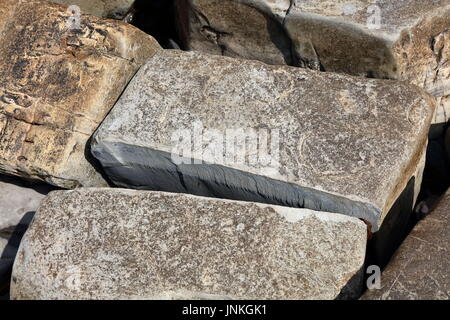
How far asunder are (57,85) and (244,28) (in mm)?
712

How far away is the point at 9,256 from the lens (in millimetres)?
2643

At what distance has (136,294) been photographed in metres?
2.03

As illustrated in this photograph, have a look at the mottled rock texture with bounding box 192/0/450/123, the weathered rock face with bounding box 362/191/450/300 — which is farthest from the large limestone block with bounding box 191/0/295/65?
the weathered rock face with bounding box 362/191/450/300

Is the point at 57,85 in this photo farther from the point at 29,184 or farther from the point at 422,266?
the point at 422,266

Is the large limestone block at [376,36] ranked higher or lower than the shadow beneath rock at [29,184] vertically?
higher

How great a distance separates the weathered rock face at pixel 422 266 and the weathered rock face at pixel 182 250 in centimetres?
11

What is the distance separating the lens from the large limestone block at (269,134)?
7.22ft

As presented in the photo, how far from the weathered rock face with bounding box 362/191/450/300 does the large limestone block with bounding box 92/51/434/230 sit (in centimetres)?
15

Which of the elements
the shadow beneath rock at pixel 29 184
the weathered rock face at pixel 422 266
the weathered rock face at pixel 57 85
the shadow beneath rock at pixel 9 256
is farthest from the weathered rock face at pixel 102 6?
the weathered rock face at pixel 422 266

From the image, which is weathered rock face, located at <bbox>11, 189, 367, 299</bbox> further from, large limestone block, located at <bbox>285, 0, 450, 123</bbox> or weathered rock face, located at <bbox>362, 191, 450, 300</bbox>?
large limestone block, located at <bbox>285, 0, 450, 123</bbox>

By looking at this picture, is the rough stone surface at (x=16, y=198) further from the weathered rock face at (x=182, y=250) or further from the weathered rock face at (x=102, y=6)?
the weathered rock face at (x=102, y=6)

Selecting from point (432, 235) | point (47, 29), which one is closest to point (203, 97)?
point (47, 29)

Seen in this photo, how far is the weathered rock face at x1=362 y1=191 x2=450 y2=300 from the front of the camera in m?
1.94

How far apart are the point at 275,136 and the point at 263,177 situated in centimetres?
14
